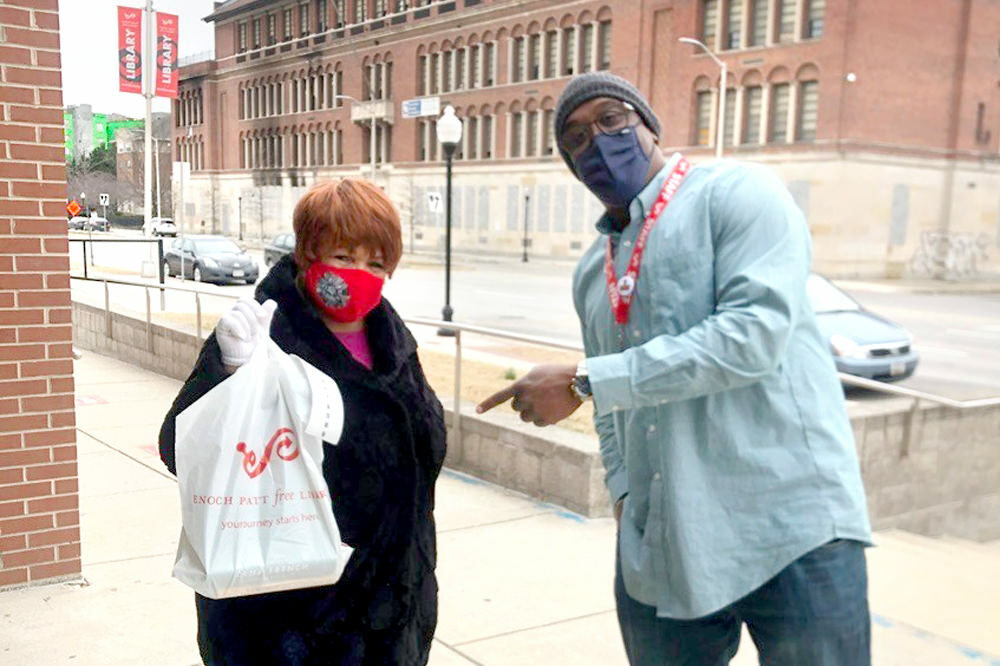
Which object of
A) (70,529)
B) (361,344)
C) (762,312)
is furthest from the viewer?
(70,529)

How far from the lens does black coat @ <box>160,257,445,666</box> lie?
2146 mm

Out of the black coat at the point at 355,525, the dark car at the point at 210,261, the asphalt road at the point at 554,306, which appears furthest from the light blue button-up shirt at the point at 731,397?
the dark car at the point at 210,261

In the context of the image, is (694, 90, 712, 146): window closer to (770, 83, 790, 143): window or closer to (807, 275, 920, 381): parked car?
(770, 83, 790, 143): window

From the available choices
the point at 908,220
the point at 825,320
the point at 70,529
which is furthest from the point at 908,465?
the point at 908,220

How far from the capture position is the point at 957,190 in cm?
3922

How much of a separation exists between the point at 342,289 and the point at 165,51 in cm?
2605

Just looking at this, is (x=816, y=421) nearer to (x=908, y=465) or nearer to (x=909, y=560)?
(x=909, y=560)

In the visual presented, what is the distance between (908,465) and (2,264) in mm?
6497

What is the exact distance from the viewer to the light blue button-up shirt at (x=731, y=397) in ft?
5.92

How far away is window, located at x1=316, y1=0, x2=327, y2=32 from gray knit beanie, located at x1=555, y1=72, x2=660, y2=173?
62080mm

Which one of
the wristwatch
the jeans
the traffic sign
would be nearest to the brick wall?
the wristwatch

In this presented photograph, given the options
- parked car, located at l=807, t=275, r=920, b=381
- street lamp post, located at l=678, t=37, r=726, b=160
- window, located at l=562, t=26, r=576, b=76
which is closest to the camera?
parked car, located at l=807, t=275, r=920, b=381

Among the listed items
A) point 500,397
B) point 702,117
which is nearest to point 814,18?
point 702,117

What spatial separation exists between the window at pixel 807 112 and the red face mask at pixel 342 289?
3710 centimetres
